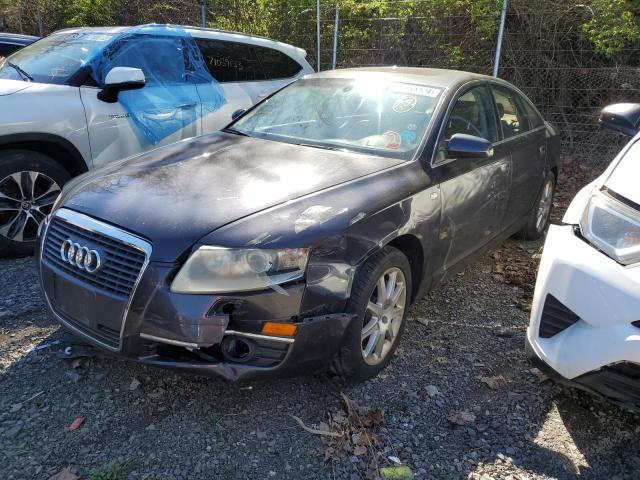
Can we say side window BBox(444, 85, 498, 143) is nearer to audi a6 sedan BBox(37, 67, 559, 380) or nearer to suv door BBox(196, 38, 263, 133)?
audi a6 sedan BBox(37, 67, 559, 380)

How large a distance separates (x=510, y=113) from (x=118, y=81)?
10.7 ft

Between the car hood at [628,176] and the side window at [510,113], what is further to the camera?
the side window at [510,113]

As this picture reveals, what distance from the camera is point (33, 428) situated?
255cm

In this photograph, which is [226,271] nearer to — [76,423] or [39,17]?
[76,423]

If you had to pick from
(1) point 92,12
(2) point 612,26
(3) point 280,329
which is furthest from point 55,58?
(1) point 92,12

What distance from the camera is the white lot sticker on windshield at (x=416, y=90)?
3.67 m

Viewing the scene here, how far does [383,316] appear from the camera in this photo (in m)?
3.01

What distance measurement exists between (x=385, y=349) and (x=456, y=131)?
1.53 metres

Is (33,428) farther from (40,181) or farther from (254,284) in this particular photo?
(40,181)

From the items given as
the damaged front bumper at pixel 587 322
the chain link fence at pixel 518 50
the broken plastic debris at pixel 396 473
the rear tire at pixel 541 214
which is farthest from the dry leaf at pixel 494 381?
the chain link fence at pixel 518 50

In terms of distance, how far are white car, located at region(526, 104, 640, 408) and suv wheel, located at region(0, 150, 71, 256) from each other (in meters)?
3.69

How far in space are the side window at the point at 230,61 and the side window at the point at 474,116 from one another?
2.73 metres

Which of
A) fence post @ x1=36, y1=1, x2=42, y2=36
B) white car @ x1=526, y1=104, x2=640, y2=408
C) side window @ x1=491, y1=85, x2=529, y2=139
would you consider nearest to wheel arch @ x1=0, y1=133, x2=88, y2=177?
side window @ x1=491, y1=85, x2=529, y2=139

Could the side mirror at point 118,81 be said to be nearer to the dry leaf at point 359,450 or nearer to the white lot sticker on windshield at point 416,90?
the white lot sticker on windshield at point 416,90
